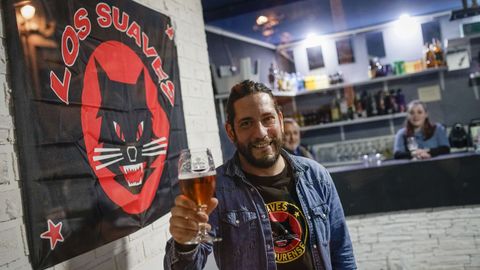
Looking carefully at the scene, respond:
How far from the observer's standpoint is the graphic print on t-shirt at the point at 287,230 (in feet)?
5.43

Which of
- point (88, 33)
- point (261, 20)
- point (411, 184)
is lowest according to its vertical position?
point (411, 184)

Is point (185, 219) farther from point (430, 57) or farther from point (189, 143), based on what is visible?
point (430, 57)

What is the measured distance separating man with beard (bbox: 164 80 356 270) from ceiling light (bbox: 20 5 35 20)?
2.79 feet

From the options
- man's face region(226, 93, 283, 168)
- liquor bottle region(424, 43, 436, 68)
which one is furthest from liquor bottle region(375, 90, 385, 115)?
man's face region(226, 93, 283, 168)

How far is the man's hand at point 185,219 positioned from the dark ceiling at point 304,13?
3355 millimetres

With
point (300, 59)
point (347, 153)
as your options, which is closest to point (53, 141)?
point (347, 153)

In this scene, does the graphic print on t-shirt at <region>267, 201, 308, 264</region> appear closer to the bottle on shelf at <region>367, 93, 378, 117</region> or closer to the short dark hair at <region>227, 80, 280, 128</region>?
the short dark hair at <region>227, 80, 280, 128</region>

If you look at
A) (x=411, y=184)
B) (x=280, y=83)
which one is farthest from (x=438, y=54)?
(x=411, y=184)

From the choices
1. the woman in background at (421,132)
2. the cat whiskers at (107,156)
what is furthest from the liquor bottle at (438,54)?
the cat whiskers at (107,156)

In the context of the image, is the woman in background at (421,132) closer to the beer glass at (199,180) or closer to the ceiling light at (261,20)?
the ceiling light at (261,20)

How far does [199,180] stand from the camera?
120 cm

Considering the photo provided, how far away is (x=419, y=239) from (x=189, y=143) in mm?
2441

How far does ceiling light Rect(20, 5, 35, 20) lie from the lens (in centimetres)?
139

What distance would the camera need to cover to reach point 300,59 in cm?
670
